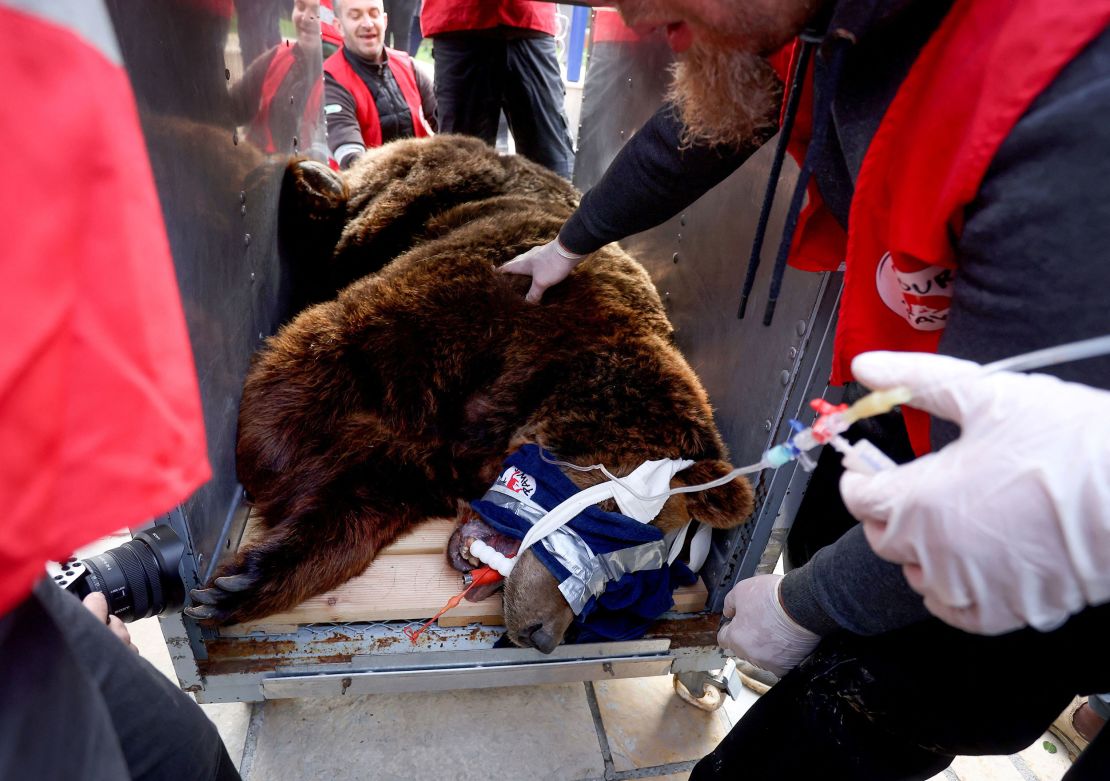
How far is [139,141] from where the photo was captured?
589 millimetres

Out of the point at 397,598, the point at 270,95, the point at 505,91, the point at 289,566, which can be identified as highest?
the point at 270,95

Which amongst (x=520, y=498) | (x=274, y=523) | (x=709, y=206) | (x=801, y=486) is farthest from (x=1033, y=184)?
(x=274, y=523)

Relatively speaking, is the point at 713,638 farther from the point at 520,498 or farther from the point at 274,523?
the point at 274,523

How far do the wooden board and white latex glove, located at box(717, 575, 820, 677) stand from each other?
2.00 feet

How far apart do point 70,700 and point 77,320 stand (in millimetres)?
427

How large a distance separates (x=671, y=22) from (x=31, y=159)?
986 mm

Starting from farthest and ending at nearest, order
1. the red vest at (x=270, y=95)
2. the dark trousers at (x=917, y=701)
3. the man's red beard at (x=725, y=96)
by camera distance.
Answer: the red vest at (x=270, y=95), the man's red beard at (x=725, y=96), the dark trousers at (x=917, y=701)

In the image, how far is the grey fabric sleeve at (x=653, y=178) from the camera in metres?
1.55

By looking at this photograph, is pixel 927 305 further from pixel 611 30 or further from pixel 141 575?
pixel 611 30

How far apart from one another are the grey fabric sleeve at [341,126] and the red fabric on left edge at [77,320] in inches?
146

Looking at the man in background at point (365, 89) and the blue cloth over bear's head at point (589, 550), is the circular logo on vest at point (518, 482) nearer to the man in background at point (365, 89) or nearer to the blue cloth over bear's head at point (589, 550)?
the blue cloth over bear's head at point (589, 550)

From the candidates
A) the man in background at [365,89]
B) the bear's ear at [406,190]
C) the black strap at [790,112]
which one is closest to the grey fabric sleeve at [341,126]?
the man in background at [365,89]

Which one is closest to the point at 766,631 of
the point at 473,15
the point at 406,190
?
the point at 406,190

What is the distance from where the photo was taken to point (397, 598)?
1.75 m
